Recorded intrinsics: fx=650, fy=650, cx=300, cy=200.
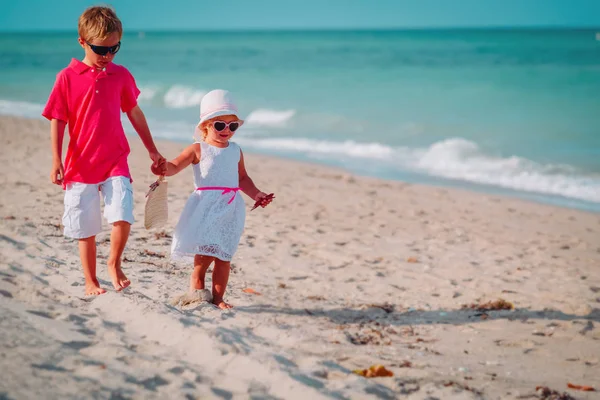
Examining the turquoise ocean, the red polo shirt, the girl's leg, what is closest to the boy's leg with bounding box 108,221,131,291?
the red polo shirt

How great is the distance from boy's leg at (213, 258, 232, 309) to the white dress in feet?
0.26

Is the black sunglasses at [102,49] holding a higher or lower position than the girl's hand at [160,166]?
higher

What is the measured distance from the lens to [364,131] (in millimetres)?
15570

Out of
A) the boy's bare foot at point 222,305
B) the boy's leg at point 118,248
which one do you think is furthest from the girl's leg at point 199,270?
the boy's leg at point 118,248

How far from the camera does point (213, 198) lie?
402cm

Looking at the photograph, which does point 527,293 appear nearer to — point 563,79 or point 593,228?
point 593,228

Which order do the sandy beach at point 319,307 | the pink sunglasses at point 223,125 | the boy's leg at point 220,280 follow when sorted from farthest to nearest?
the boy's leg at point 220,280 < the pink sunglasses at point 223,125 < the sandy beach at point 319,307

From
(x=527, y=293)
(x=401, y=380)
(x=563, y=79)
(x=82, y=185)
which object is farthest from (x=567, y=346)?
(x=563, y=79)

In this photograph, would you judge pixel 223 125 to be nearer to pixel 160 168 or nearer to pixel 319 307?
pixel 160 168

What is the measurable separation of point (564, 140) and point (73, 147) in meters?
12.8

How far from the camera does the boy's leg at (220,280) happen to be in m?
4.07

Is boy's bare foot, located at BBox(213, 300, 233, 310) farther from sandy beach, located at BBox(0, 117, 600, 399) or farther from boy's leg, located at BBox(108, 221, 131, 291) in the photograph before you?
boy's leg, located at BBox(108, 221, 131, 291)

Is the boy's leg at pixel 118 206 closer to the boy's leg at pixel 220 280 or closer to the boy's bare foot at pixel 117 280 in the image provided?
the boy's bare foot at pixel 117 280

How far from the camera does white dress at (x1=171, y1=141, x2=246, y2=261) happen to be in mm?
3986
